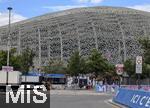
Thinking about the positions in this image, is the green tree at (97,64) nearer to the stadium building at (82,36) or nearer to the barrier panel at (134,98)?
the stadium building at (82,36)

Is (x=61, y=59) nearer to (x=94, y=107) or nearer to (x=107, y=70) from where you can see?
(x=107, y=70)

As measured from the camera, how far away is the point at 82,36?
440ft

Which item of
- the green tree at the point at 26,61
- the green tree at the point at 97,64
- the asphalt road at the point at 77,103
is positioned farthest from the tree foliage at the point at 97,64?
the asphalt road at the point at 77,103

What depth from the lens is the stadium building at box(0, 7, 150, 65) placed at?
13325cm

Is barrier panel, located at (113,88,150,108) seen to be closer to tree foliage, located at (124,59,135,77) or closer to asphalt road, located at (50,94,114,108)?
asphalt road, located at (50,94,114,108)

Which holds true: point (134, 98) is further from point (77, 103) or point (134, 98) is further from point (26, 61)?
point (26, 61)

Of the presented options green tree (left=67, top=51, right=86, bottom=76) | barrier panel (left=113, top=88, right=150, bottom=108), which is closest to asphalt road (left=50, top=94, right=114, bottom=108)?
barrier panel (left=113, top=88, right=150, bottom=108)

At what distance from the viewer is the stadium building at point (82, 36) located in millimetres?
133250

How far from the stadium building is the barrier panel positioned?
94886 mm

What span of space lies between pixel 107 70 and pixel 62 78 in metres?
20.5

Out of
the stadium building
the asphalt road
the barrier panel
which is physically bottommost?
the asphalt road

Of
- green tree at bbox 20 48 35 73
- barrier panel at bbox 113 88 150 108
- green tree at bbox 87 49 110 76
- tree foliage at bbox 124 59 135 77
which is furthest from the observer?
green tree at bbox 20 48 35 73

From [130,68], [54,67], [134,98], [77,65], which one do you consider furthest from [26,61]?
[134,98]

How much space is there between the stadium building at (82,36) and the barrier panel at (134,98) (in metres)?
94.9
